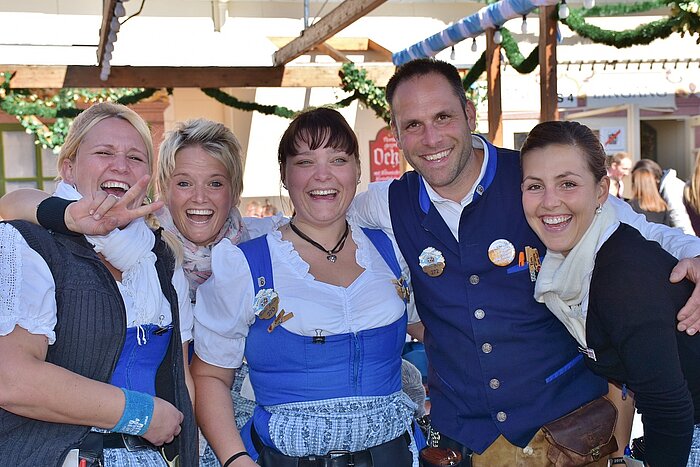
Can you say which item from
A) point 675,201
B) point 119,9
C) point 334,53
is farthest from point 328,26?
point 675,201

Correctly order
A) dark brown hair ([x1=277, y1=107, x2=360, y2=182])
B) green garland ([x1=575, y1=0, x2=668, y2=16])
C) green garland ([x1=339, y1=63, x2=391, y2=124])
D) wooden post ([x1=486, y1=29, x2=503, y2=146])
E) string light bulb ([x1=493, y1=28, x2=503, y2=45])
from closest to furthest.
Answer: dark brown hair ([x1=277, y1=107, x2=360, y2=182]), green garland ([x1=575, y1=0, x2=668, y2=16]), string light bulb ([x1=493, y1=28, x2=503, y2=45]), wooden post ([x1=486, y1=29, x2=503, y2=146]), green garland ([x1=339, y1=63, x2=391, y2=124])

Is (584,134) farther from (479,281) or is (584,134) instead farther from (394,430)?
(394,430)

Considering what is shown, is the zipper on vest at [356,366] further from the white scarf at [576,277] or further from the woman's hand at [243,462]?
the white scarf at [576,277]

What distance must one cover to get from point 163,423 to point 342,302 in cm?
58

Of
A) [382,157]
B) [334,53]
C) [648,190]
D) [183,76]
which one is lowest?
[648,190]

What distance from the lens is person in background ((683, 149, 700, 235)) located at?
4891mm

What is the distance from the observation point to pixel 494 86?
6.70m

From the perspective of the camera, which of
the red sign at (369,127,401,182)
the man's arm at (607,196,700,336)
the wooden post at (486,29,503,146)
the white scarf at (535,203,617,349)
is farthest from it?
the red sign at (369,127,401,182)

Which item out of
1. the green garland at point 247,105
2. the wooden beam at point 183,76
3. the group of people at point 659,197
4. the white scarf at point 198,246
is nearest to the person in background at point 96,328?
the white scarf at point 198,246

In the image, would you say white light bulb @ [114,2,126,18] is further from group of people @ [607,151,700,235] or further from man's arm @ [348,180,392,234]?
group of people @ [607,151,700,235]

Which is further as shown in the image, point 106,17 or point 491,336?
point 106,17

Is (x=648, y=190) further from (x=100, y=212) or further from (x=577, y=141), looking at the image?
(x=100, y=212)

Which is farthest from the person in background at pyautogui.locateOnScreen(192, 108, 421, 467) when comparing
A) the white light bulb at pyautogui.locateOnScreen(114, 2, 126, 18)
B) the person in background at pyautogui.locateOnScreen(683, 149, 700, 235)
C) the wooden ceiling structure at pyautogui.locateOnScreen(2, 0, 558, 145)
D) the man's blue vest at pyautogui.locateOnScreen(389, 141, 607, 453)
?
the wooden ceiling structure at pyautogui.locateOnScreen(2, 0, 558, 145)

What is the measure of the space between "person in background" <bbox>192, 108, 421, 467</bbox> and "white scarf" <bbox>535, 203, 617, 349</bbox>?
433 mm
